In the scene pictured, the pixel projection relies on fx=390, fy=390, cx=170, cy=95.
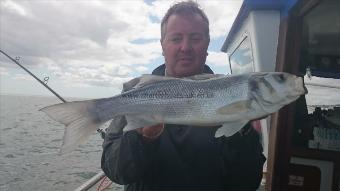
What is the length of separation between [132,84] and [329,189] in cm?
464

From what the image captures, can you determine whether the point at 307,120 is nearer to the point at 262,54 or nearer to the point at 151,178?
the point at 262,54

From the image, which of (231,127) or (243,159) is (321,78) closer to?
(243,159)

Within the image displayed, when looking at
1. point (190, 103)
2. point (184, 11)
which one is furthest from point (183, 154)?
point (184, 11)

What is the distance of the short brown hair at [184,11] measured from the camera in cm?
430

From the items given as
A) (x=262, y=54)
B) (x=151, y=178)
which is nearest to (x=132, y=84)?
(x=151, y=178)

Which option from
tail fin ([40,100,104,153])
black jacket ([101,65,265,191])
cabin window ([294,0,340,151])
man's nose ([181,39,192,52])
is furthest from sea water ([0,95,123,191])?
tail fin ([40,100,104,153])

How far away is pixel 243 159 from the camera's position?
12.1ft

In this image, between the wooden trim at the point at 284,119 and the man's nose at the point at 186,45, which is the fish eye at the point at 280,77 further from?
the wooden trim at the point at 284,119

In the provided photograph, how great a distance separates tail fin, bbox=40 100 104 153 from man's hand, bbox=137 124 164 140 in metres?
0.45

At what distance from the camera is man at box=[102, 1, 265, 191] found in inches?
146

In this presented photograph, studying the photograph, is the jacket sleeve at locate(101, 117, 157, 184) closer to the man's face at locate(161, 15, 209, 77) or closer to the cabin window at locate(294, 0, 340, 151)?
the man's face at locate(161, 15, 209, 77)

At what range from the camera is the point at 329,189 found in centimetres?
678

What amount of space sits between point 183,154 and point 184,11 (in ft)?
5.12

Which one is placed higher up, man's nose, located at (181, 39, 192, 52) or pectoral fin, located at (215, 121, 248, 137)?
man's nose, located at (181, 39, 192, 52)
